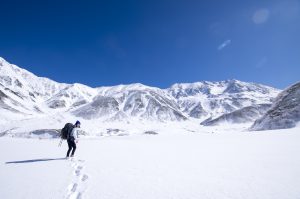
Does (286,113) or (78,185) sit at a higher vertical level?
(286,113)

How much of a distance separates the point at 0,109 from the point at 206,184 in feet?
579

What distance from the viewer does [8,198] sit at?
271 inches

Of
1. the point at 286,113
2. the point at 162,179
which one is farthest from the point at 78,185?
the point at 286,113

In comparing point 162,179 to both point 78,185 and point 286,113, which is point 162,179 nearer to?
point 78,185

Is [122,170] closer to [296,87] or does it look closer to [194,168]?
[194,168]

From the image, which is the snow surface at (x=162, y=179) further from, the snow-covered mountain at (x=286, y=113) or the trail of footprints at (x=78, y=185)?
the snow-covered mountain at (x=286, y=113)

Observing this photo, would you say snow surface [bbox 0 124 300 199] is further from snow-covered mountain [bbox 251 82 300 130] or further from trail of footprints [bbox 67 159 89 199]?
snow-covered mountain [bbox 251 82 300 130]

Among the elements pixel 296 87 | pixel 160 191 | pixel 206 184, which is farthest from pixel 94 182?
pixel 296 87

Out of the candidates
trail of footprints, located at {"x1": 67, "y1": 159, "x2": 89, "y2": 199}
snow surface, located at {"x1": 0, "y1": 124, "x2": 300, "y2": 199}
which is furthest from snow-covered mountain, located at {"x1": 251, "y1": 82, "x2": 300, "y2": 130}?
trail of footprints, located at {"x1": 67, "y1": 159, "x2": 89, "y2": 199}

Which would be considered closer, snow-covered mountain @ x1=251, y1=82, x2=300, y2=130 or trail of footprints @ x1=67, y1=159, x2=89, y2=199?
trail of footprints @ x1=67, y1=159, x2=89, y2=199

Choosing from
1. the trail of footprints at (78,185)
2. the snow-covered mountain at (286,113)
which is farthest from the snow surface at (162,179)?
the snow-covered mountain at (286,113)

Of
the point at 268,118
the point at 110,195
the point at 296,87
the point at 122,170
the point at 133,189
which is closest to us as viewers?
the point at 110,195

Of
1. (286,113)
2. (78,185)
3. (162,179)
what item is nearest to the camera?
(78,185)

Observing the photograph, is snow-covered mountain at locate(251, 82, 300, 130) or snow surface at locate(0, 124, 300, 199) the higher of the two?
snow-covered mountain at locate(251, 82, 300, 130)
